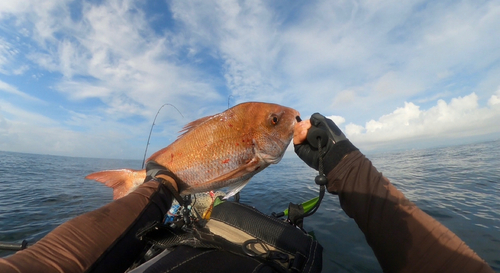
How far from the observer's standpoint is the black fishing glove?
2.02 metres

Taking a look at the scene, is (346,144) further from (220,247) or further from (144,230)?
(144,230)

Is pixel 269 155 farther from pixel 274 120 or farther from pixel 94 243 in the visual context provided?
pixel 94 243

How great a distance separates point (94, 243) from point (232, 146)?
1.42 metres

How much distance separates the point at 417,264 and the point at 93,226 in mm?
2457

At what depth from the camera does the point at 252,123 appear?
7.73ft

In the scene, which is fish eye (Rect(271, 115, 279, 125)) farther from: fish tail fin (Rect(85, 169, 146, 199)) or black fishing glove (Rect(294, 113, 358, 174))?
fish tail fin (Rect(85, 169, 146, 199))

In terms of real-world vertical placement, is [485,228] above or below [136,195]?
below

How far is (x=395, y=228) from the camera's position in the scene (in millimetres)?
1650

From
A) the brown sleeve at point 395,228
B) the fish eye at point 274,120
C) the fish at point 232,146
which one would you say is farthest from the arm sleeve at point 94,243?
the brown sleeve at point 395,228

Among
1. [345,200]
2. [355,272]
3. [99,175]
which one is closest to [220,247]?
[345,200]

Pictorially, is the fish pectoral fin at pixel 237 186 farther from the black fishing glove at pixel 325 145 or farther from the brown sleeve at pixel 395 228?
the brown sleeve at pixel 395 228

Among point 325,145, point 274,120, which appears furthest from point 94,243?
point 325,145

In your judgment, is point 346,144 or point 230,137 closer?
point 346,144

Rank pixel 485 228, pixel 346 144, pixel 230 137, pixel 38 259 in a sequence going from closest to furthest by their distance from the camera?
pixel 38 259 → pixel 346 144 → pixel 230 137 → pixel 485 228
